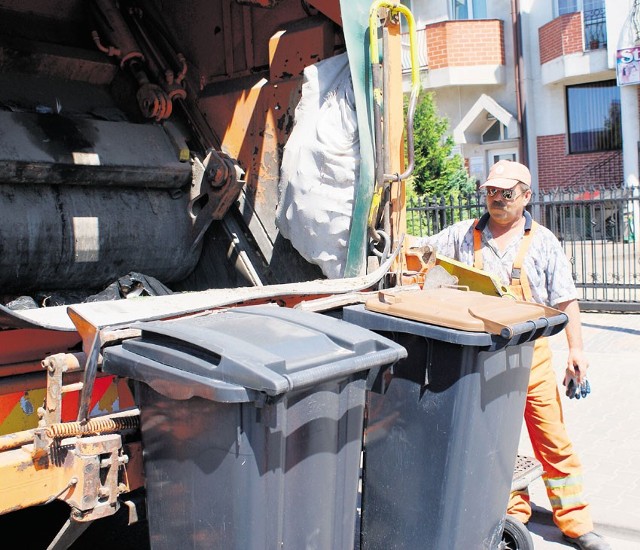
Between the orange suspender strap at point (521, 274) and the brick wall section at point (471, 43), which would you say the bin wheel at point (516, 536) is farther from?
the brick wall section at point (471, 43)

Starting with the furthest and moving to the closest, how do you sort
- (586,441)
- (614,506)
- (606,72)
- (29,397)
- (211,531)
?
(606,72)
(586,441)
(614,506)
(29,397)
(211,531)

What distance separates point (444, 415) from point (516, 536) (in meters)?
0.96

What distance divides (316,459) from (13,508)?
79 cm

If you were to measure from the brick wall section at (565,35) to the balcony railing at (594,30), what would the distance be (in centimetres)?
16

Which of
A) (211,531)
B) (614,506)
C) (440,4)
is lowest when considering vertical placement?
(614,506)

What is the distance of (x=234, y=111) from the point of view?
12.9ft

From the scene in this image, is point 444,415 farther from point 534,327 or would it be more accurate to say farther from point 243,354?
point 243,354

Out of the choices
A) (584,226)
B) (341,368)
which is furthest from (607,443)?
(584,226)

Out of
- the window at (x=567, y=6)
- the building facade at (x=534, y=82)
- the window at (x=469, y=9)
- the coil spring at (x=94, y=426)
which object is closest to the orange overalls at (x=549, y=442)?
the coil spring at (x=94, y=426)

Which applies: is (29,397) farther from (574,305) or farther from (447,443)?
(574,305)

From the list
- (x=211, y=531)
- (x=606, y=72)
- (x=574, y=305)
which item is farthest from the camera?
(x=606, y=72)

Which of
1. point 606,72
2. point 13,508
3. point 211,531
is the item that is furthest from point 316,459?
point 606,72

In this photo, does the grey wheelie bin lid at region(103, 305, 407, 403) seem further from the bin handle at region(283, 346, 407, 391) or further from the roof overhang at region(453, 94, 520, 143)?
the roof overhang at region(453, 94, 520, 143)

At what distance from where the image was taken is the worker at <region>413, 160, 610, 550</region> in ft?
10.6
